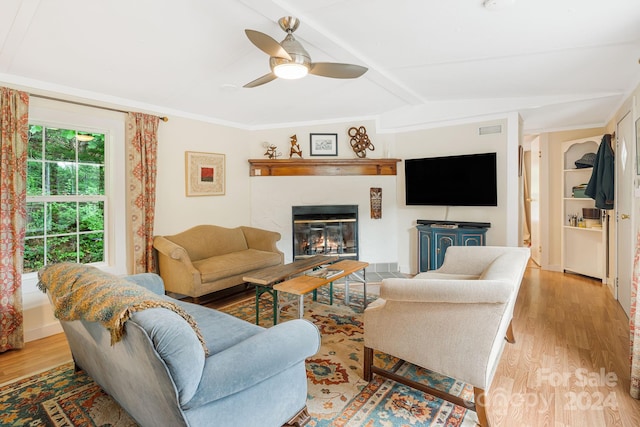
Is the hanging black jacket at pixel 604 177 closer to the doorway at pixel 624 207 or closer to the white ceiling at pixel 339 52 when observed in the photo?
the doorway at pixel 624 207

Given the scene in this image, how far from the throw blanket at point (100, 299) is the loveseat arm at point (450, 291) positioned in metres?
1.02

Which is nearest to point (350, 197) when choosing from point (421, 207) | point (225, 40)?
point (421, 207)

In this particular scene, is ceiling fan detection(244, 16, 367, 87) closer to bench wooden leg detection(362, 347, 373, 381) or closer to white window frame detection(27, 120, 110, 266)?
bench wooden leg detection(362, 347, 373, 381)

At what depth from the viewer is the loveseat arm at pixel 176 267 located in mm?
3594

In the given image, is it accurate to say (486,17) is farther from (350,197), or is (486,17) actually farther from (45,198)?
(45,198)

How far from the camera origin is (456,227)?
4.52 metres

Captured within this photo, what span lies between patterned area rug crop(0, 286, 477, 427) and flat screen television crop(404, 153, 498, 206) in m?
2.85

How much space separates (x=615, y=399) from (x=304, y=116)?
14.3 ft

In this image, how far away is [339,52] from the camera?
114 inches

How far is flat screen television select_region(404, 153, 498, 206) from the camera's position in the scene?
441 centimetres

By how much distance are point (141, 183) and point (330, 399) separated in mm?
3039

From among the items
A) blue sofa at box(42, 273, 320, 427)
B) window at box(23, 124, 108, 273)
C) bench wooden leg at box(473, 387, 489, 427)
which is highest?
window at box(23, 124, 108, 273)

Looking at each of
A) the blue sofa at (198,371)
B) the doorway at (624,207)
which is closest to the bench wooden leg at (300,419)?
the blue sofa at (198,371)

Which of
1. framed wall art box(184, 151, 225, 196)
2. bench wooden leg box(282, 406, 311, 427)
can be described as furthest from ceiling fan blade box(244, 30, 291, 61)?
framed wall art box(184, 151, 225, 196)
